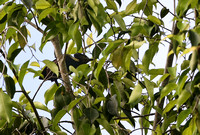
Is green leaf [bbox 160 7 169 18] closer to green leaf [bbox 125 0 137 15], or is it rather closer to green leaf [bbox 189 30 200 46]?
green leaf [bbox 125 0 137 15]

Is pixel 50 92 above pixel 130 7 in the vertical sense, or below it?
below

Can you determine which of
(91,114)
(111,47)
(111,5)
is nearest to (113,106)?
(91,114)

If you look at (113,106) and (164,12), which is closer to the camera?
(113,106)

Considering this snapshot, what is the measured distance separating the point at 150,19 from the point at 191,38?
0.35 metres

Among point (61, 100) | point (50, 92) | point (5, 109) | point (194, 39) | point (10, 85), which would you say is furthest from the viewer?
point (50, 92)

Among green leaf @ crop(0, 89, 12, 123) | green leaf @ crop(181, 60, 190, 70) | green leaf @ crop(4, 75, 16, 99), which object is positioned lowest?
green leaf @ crop(0, 89, 12, 123)

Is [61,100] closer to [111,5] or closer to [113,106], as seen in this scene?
[113,106]

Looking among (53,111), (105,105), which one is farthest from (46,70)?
(105,105)

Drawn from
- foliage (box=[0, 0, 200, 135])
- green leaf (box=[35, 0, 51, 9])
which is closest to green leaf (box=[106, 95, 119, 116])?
foliage (box=[0, 0, 200, 135])

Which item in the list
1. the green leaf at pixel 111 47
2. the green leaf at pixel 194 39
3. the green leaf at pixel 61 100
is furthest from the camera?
the green leaf at pixel 61 100

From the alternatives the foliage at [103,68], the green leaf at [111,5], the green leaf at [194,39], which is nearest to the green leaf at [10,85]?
the foliage at [103,68]

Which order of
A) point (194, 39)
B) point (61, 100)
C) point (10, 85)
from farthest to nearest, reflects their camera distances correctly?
point (61, 100) → point (10, 85) → point (194, 39)

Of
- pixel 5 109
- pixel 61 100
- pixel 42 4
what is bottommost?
pixel 5 109

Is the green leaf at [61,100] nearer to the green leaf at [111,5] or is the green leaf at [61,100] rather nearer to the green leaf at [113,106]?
the green leaf at [113,106]
